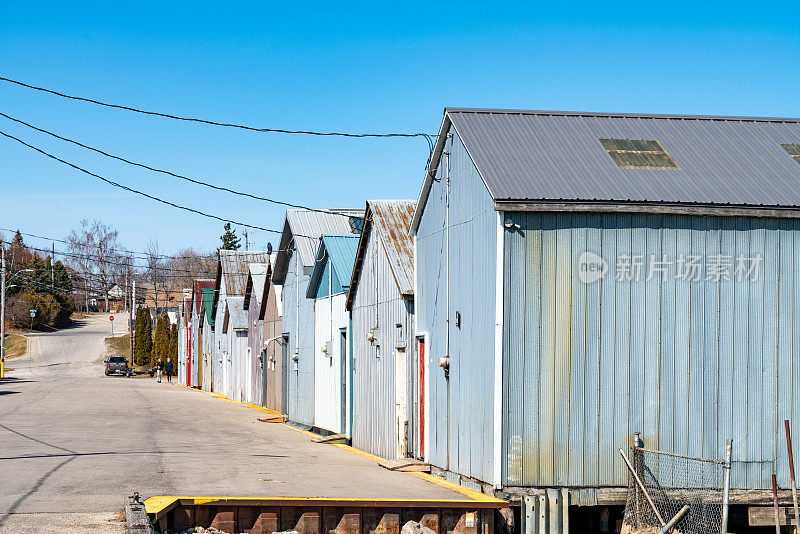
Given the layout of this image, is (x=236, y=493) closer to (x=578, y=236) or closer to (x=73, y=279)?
(x=578, y=236)

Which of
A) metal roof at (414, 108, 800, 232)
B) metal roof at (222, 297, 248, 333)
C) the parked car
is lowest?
the parked car

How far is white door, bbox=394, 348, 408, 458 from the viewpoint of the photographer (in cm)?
1717

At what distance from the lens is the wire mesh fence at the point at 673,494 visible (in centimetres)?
1161

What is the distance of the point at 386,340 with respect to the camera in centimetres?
1844

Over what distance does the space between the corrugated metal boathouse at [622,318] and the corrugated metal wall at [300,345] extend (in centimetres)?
1407

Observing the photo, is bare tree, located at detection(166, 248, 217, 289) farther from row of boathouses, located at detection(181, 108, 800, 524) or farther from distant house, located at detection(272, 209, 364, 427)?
row of boathouses, located at detection(181, 108, 800, 524)

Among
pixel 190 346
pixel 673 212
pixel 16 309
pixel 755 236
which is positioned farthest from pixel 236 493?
pixel 16 309

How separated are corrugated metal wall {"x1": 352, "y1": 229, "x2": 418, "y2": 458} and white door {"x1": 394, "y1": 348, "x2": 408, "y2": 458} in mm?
188

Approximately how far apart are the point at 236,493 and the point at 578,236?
540 centimetres

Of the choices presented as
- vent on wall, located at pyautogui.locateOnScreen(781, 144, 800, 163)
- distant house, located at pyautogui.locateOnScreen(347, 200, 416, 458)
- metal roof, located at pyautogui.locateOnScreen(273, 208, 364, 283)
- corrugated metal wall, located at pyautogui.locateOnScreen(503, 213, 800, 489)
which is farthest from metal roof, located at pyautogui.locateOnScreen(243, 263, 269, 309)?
corrugated metal wall, located at pyautogui.locateOnScreen(503, 213, 800, 489)

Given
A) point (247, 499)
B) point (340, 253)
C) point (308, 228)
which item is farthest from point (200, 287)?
point (247, 499)

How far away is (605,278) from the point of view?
475 inches

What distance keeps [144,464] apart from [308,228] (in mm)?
14230

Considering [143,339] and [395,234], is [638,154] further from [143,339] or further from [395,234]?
[143,339]
